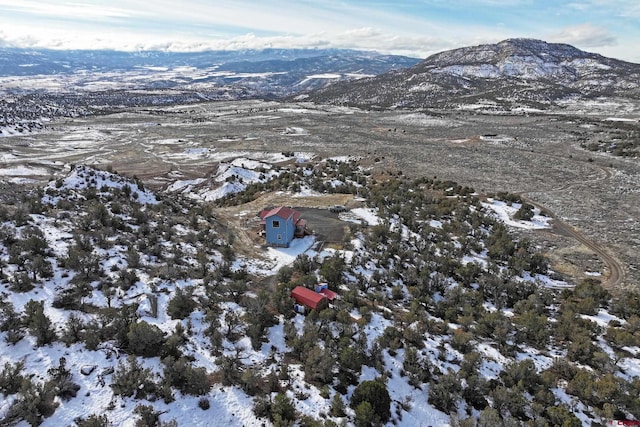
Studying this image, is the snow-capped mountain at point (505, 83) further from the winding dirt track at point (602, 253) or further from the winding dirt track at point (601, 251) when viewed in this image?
the winding dirt track at point (602, 253)

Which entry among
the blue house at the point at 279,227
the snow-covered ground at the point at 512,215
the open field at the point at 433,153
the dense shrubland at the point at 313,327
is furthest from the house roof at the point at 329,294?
the snow-covered ground at the point at 512,215

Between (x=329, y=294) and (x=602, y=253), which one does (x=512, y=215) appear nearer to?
(x=602, y=253)

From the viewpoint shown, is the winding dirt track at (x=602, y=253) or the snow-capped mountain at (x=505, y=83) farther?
the snow-capped mountain at (x=505, y=83)

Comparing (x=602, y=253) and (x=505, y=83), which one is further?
(x=505, y=83)

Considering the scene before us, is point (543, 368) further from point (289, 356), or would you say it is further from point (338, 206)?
point (338, 206)

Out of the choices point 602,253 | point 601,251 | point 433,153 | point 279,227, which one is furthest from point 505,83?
point 279,227

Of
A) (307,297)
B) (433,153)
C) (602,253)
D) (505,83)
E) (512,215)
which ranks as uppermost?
(505,83)
